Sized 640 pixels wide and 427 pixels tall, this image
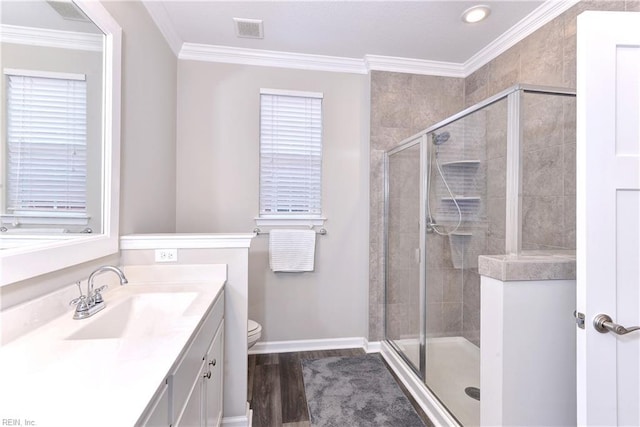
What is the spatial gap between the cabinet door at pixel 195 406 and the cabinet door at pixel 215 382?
0.19 feet

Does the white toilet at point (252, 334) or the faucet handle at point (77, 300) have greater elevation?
the faucet handle at point (77, 300)

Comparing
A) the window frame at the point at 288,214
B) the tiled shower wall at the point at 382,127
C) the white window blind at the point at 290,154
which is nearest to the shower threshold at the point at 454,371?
the tiled shower wall at the point at 382,127

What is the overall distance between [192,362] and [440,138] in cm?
199

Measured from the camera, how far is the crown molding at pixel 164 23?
6.10ft

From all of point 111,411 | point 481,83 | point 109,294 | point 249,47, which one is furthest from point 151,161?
point 481,83

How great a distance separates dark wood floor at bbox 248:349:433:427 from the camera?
1.74 meters

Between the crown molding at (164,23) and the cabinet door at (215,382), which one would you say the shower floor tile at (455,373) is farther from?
the crown molding at (164,23)

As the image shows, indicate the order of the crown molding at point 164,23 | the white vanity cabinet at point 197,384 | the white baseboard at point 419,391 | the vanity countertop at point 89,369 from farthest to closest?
the crown molding at point 164,23 → the white baseboard at point 419,391 → the white vanity cabinet at point 197,384 → the vanity countertop at point 89,369

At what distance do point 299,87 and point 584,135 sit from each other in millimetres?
2133

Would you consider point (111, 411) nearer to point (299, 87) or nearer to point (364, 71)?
point (299, 87)

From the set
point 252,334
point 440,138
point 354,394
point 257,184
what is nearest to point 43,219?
point 252,334

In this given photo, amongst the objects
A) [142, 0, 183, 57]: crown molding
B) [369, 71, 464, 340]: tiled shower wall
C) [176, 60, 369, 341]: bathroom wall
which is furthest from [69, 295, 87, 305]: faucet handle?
[369, 71, 464, 340]: tiled shower wall

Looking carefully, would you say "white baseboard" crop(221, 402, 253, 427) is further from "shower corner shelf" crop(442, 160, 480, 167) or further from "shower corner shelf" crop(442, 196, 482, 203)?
"shower corner shelf" crop(442, 160, 480, 167)

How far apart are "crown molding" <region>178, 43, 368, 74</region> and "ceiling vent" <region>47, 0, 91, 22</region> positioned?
1.28 m
